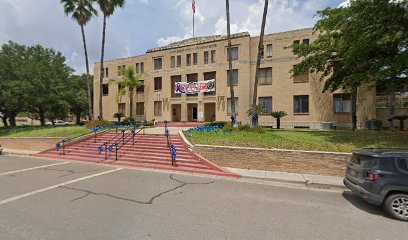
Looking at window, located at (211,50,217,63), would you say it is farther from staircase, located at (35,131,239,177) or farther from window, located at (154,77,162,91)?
staircase, located at (35,131,239,177)

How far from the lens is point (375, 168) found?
5.45 m

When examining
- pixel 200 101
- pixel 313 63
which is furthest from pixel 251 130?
pixel 200 101

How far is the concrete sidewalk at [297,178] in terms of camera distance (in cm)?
797

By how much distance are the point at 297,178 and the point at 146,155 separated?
7993 mm

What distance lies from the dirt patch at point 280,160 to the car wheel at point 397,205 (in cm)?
376

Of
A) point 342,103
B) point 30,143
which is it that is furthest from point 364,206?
point 30,143

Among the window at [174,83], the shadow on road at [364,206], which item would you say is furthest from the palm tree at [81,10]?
the shadow on road at [364,206]

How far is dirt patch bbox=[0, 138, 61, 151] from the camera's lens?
16.6 metres

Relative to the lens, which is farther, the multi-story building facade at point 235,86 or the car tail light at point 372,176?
the multi-story building facade at point 235,86

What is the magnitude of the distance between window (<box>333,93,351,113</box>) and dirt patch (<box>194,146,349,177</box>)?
52.4ft

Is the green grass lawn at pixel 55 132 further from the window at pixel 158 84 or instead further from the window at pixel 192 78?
the window at pixel 192 78

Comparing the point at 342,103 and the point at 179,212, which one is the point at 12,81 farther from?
the point at 342,103

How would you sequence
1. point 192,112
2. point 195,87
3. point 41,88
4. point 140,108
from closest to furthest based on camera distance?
1. point 41,88
2. point 195,87
3. point 192,112
4. point 140,108

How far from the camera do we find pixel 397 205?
5227mm
